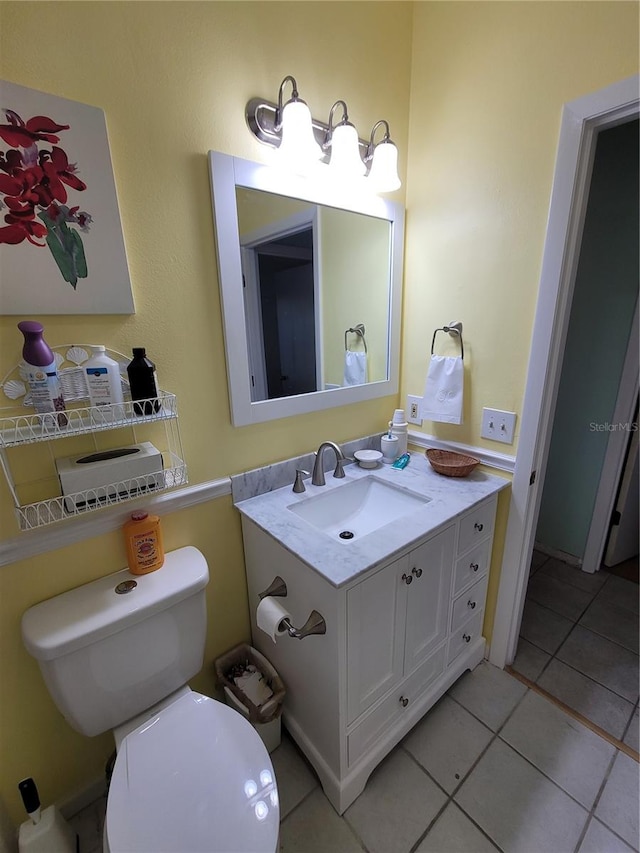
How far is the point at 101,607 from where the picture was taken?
0.93 m

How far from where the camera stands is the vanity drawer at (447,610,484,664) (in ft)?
4.63

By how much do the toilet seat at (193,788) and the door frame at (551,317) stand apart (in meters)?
1.10

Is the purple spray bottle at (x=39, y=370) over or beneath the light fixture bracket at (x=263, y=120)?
beneath

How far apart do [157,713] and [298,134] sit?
5.45 ft

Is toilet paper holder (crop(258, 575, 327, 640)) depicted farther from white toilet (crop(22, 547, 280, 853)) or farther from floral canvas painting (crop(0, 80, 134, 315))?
floral canvas painting (crop(0, 80, 134, 315))

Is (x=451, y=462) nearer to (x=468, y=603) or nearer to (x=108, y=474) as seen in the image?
(x=468, y=603)

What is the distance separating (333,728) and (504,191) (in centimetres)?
177

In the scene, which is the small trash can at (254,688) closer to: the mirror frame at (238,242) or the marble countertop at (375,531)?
Answer: the marble countertop at (375,531)

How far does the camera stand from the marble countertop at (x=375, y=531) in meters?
0.95

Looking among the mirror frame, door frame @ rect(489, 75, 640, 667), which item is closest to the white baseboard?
door frame @ rect(489, 75, 640, 667)

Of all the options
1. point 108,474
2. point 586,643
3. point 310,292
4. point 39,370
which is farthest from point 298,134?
point 586,643

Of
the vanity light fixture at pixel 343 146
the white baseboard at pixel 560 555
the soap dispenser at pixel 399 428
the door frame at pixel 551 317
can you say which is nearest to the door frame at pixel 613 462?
the white baseboard at pixel 560 555

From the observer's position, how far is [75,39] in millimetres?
792

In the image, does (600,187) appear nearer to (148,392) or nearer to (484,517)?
(484,517)
